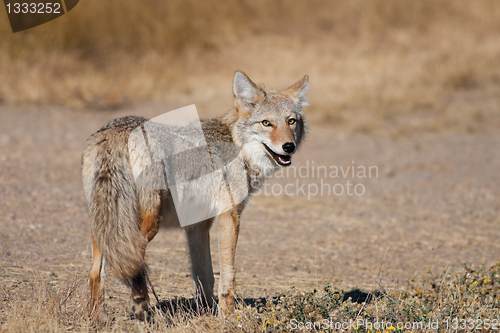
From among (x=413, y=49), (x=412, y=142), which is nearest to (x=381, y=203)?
(x=412, y=142)

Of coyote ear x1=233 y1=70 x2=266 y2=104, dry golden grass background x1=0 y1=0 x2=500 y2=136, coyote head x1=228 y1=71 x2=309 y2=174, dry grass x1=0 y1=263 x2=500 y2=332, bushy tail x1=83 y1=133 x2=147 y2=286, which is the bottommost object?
dry grass x1=0 y1=263 x2=500 y2=332

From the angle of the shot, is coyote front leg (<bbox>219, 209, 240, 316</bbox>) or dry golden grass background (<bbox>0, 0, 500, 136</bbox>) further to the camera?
dry golden grass background (<bbox>0, 0, 500, 136</bbox>)

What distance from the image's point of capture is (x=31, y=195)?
8.04m

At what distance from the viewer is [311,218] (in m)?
8.27

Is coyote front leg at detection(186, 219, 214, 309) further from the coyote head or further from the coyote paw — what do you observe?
the coyote paw

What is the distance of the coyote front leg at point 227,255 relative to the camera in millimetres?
4633

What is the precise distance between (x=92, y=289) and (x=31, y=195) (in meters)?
4.38

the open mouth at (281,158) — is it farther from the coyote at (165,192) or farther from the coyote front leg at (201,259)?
the coyote front leg at (201,259)

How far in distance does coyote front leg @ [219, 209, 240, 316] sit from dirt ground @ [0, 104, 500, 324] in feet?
2.38

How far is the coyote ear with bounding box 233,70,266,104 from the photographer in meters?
5.10

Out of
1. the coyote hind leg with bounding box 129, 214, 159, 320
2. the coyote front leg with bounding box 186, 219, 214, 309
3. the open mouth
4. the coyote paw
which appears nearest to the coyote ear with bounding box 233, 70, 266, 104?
the open mouth

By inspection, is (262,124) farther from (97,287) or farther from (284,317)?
(97,287)

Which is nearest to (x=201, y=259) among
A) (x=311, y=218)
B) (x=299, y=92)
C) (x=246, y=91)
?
(x=246, y=91)

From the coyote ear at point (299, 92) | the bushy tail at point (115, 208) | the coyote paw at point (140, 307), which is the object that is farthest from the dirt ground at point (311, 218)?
the coyote ear at point (299, 92)
